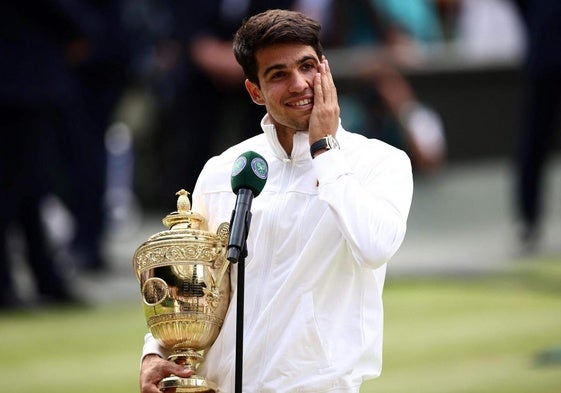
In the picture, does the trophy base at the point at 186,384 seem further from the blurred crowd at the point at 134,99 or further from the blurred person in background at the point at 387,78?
the blurred person in background at the point at 387,78

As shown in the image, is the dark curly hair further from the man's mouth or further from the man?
the man's mouth

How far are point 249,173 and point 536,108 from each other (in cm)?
696

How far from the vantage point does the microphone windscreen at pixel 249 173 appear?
4141 mm

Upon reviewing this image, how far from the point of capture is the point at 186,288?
4.33 m

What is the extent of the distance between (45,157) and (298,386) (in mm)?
6450

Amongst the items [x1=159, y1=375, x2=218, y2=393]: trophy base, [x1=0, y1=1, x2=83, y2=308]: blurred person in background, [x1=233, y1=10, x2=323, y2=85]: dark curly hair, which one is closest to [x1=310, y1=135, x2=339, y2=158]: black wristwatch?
[x1=233, y1=10, x2=323, y2=85]: dark curly hair

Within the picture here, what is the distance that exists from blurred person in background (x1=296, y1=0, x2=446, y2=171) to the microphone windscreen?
33.6 ft

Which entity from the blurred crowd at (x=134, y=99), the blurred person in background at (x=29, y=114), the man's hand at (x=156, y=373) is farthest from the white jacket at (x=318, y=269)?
the blurred person in background at (x=29, y=114)

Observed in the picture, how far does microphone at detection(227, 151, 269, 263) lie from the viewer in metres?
4.08

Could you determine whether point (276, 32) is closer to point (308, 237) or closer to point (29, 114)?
point (308, 237)

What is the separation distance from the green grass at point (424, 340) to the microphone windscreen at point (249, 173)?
140 inches

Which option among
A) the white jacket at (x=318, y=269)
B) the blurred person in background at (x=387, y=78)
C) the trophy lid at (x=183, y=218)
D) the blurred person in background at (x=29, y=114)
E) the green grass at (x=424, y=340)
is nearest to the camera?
the white jacket at (x=318, y=269)

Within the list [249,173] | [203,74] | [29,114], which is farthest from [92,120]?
[249,173]

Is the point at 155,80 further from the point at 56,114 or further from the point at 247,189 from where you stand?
the point at 247,189
